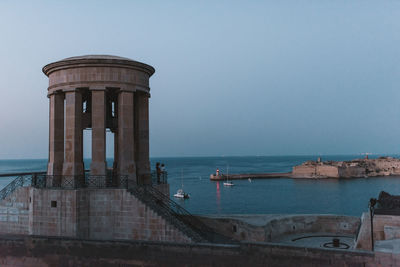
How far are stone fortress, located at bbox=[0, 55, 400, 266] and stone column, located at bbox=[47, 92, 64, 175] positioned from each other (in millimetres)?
51

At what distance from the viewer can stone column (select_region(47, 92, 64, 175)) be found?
18.3 meters

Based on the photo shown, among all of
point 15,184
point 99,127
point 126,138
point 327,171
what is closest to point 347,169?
point 327,171

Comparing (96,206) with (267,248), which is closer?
(267,248)

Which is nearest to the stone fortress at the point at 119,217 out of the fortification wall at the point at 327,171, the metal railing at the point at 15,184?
the metal railing at the point at 15,184

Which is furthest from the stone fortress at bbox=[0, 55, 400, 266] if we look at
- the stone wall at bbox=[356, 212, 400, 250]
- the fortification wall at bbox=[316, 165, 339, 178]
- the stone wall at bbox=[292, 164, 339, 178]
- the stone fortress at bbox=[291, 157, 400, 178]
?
the stone fortress at bbox=[291, 157, 400, 178]

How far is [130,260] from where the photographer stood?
13344 mm

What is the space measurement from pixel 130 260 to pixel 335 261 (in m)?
7.27

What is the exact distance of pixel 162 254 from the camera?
512 inches

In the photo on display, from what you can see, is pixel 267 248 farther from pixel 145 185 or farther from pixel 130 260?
pixel 145 185

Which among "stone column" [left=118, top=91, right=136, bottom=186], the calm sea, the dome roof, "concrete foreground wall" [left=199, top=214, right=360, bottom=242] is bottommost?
the calm sea

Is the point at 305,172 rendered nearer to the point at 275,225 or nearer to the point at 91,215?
the point at 275,225

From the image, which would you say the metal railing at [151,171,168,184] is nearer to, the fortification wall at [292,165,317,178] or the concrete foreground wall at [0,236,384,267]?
the concrete foreground wall at [0,236,384,267]

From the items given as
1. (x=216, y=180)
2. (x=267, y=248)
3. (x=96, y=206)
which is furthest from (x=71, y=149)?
(x=216, y=180)

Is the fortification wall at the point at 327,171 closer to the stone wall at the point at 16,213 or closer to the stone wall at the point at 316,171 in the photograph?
the stone wall at the point at 316,171
